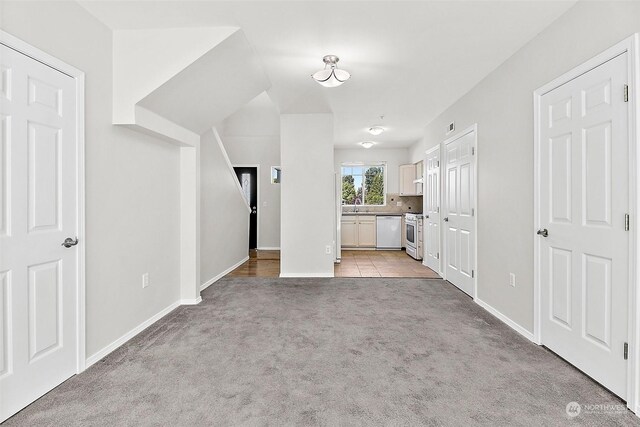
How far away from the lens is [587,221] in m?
2.04

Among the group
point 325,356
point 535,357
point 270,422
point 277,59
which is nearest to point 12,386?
point 270,422

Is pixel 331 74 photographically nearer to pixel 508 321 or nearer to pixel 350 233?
pixel 508 321

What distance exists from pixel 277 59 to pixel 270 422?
2.93 meters

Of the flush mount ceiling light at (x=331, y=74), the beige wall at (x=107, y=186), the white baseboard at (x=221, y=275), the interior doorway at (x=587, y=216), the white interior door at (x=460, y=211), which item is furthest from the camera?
the white baseboard at (x=221, y=275)

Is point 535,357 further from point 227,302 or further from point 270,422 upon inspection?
point 227,302

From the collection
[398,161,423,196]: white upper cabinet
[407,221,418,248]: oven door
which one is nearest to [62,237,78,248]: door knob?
[407,221,418,248]: oven door

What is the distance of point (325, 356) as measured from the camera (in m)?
2.31

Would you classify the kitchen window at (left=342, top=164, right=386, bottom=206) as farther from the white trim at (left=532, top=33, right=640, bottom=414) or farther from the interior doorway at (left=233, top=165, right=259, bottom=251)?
the white trim at (left=532, top=33, right=640, bottom=414)

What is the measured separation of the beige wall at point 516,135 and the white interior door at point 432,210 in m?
1.35

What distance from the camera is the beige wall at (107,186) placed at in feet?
6.34

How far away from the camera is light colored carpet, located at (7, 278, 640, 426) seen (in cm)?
165

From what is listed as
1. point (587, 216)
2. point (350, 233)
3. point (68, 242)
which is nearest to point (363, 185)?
point (350, 233)

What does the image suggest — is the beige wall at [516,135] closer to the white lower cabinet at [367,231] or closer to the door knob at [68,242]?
the door knob at [68,242]

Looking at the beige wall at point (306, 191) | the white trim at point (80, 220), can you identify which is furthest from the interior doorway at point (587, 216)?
the white trim at point (80, 220)
